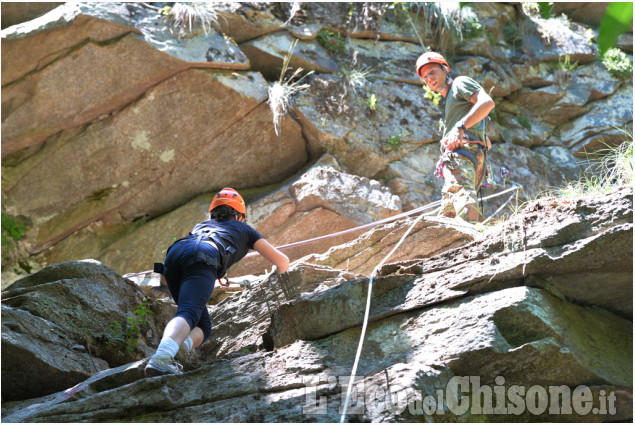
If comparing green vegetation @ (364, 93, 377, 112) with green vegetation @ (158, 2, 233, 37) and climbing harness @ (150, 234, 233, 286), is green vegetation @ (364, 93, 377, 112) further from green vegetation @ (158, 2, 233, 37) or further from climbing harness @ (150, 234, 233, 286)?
climbing harness @ (150, 234, 233, 286)

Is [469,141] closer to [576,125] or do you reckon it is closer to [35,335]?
[35,335]

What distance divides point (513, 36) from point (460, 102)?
6034 mm

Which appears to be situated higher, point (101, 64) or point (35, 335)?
point (101, 64)

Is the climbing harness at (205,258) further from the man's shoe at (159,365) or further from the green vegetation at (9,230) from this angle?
the green vegetation at (9,230)

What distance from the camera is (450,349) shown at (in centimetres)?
387

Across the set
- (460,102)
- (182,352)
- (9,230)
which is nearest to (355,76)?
(460,102)

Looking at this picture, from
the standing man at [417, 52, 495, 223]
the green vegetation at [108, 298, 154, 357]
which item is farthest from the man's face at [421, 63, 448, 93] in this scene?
the green vegetation at [108, 298, 154, 357]

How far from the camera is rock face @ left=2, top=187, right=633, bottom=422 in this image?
365 centimetres

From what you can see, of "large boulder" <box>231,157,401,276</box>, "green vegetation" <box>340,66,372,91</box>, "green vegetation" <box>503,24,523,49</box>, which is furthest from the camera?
"green vegetation" <box>503,24,523,49</box>

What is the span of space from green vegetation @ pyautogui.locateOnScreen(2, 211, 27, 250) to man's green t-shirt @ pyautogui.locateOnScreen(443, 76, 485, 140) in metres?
6.40

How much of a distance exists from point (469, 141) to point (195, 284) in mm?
3374

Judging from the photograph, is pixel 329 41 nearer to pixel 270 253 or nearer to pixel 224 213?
pixel 224 213

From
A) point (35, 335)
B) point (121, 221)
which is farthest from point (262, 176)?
point (35, 335)

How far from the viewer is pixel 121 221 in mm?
9617
